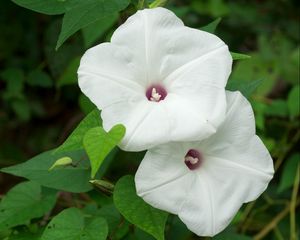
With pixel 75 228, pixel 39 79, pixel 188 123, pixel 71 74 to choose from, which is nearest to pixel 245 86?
pixel 188 123

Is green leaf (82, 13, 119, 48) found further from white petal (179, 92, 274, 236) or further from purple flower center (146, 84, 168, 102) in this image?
white petal (179, 92, 274, 236)

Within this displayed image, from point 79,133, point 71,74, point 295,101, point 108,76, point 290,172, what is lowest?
point 290,172

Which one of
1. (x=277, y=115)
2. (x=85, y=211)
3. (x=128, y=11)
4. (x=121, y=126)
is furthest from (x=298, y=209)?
(x=121, y=126)

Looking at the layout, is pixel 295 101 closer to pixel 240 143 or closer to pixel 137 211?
pixel 240 143

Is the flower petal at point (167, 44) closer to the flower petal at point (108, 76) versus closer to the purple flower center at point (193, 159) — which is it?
the flower petal at point (108, 76)

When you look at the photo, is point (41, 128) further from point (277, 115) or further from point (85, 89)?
point (85, 89)

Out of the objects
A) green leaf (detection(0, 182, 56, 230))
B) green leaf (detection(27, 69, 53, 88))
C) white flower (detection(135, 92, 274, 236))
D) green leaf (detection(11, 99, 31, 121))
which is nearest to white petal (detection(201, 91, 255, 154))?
white flower (detection(135, 92, 274, 236))
